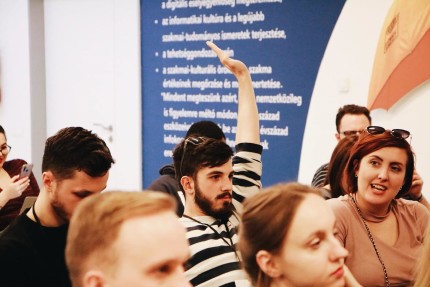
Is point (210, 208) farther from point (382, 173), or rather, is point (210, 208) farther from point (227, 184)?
point (382, 173)

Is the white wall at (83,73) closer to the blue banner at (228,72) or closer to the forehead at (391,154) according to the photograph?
the blue banner at (228,72)

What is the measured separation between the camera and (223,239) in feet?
6.85

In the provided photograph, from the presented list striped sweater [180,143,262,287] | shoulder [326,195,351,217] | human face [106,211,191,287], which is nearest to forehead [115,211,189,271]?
human face [106,211,191,287]

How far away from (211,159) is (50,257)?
0.74 metres

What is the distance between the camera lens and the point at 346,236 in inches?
88.8

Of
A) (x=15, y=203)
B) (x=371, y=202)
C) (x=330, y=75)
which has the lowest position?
(x=15, y=203)

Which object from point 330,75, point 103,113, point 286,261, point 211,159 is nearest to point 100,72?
point 103,113

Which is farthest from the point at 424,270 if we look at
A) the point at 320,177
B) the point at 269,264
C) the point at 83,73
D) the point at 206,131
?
the point at 83,73

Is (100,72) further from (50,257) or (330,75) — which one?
(50,257)

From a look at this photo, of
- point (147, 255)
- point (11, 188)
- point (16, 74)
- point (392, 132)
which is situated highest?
point (16, 74)

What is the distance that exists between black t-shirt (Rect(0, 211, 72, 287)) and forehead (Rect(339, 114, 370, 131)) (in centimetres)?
247

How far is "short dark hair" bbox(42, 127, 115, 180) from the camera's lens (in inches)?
77.2

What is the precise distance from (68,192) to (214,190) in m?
0.57

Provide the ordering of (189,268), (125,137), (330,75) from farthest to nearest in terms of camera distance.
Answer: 1. (125,137)
2. (330,75)
3. (189,268)
